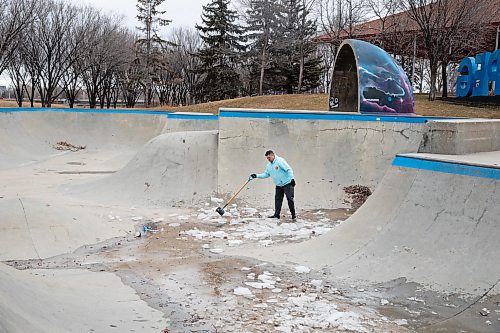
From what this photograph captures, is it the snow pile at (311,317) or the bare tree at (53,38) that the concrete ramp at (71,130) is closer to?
the bare tree at (53,38)

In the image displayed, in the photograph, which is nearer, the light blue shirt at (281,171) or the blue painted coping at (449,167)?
the blue painted coping at (449,167)

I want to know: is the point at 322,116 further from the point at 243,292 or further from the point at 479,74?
the point at 479,74

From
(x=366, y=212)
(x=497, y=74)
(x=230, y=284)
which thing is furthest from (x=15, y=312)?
(x=497, y=74)

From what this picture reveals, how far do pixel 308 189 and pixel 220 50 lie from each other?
31.2m

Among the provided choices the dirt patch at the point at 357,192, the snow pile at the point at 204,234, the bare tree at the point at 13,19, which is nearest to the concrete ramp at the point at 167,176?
the snow pile at the point at 204,234

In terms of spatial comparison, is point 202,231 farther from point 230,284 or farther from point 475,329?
point 475,329

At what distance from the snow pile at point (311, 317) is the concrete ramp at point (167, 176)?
7006 mm

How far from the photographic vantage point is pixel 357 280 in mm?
6969

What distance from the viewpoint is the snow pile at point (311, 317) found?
18.2 feet

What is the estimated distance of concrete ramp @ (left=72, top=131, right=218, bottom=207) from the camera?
13.2 m

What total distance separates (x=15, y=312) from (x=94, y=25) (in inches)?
1528

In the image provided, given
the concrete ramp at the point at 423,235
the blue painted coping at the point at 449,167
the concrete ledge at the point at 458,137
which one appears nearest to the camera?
the concrete ramp at the point at 423,235

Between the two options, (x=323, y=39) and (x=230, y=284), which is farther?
(x=323, y=39)

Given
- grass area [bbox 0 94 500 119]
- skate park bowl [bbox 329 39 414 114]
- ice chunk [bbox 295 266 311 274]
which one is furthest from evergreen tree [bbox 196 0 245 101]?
ice chunk [bbox 295 266 311 274]
